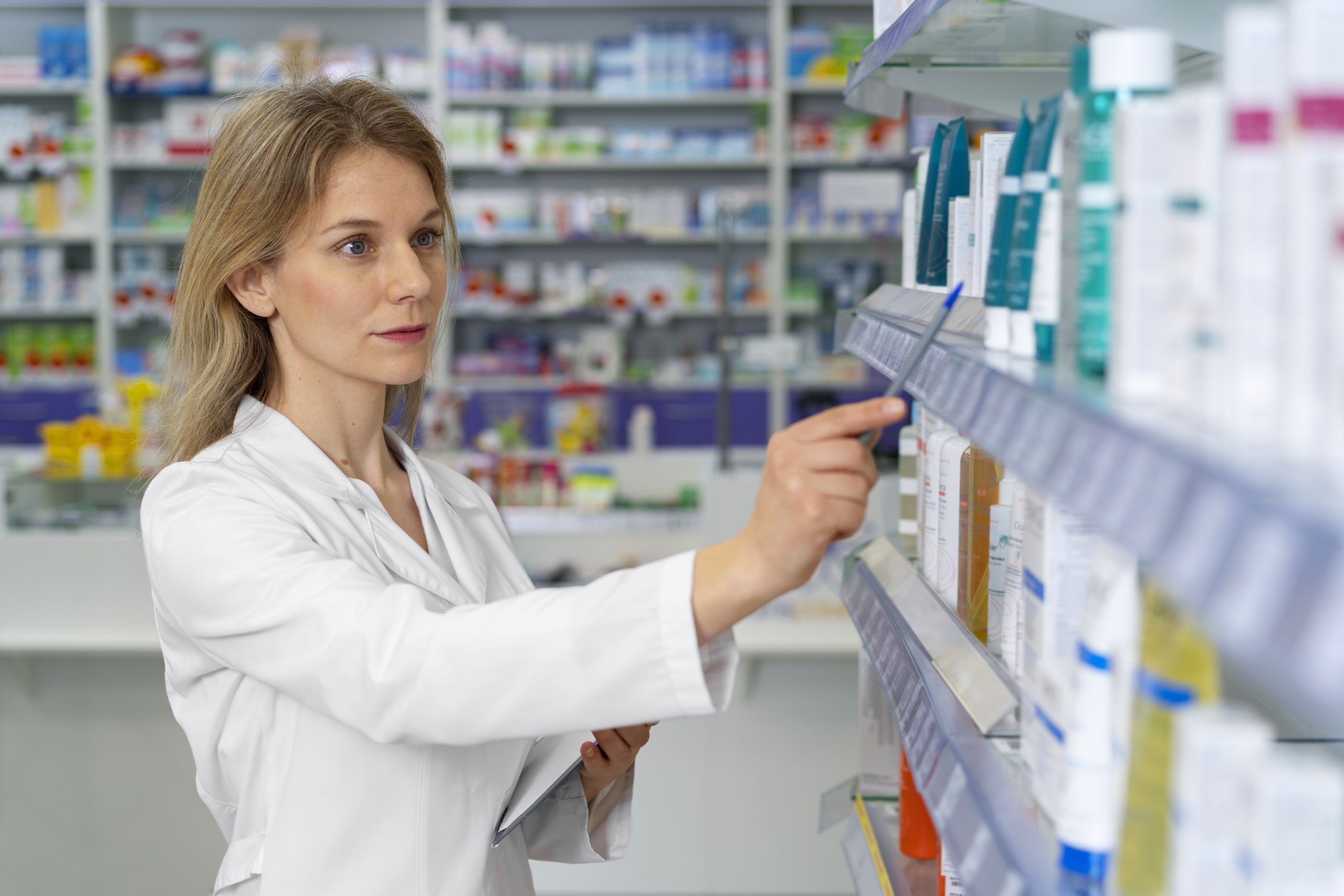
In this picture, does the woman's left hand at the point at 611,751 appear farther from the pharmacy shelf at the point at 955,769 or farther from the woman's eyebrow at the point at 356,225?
the woman's eyebrow at the point at 356,225

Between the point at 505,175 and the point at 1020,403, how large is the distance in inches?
231

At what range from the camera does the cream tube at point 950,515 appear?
141 cm

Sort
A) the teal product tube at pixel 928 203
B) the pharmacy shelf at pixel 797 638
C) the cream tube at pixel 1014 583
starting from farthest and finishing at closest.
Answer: the pharmacy shelf at pixel 797 638 → the teal product tube at pixel 928 203 → the cream tube at pixel 1014 583

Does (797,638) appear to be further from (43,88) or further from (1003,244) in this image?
(43,88)

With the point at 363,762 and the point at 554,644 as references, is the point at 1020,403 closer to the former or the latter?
the point at 554,644

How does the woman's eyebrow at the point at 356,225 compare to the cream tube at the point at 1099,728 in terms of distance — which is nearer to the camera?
the cream tube at the point at 1099,728

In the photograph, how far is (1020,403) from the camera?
78 centimetres

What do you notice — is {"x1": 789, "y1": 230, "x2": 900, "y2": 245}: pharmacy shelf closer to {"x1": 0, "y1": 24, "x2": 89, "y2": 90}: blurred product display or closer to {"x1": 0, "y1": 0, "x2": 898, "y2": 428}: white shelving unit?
{"x1": 0, "y1": 0, "x2": 898, "y2": 428}: white shelving unit

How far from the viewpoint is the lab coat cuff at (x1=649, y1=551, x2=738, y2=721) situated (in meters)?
0.96

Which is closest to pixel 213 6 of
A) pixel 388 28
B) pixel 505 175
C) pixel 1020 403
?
pixel 388 28

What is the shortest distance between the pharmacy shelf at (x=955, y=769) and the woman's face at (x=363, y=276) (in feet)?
2.14

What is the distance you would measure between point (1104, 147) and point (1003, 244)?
246mm

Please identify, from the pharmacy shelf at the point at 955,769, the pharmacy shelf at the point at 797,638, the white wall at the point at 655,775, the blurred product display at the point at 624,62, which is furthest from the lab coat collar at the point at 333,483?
the blurred product display at the point at 624,62

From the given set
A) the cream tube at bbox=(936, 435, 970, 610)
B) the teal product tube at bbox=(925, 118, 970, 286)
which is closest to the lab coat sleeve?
the cream tube at bbox=(936, 435, 970, 610)
